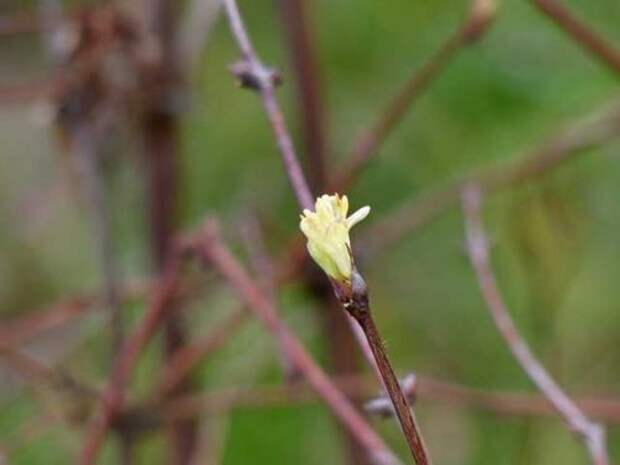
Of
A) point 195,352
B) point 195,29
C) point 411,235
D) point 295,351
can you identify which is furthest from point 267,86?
point 411,235

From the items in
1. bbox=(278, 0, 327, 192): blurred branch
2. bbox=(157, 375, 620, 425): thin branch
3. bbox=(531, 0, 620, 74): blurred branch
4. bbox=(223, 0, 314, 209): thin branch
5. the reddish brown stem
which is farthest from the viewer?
bbox=(278, 0, 327, 192): blurred branch

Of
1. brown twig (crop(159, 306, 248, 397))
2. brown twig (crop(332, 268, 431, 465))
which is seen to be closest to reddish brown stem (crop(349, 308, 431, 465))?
brown twig (crop(332, 268, 431, 465))

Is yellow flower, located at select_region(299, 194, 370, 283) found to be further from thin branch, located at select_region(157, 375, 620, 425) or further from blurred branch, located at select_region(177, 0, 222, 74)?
blurred branch, located at select_region(177, 0, 222, 74)

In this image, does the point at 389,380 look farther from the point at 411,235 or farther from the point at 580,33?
the point at 411,235

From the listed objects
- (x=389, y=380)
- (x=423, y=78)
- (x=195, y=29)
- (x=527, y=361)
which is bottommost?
(x=389, y=380)

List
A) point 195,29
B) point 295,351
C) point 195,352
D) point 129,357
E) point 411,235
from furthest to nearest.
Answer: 1. point 411,235
2. point 195,29
3. point 195,352
4. point 129,357
5. point 295,351

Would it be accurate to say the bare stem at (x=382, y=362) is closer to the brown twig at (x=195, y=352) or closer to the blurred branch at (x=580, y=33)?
the blurred branch at (x=580, y=33)
